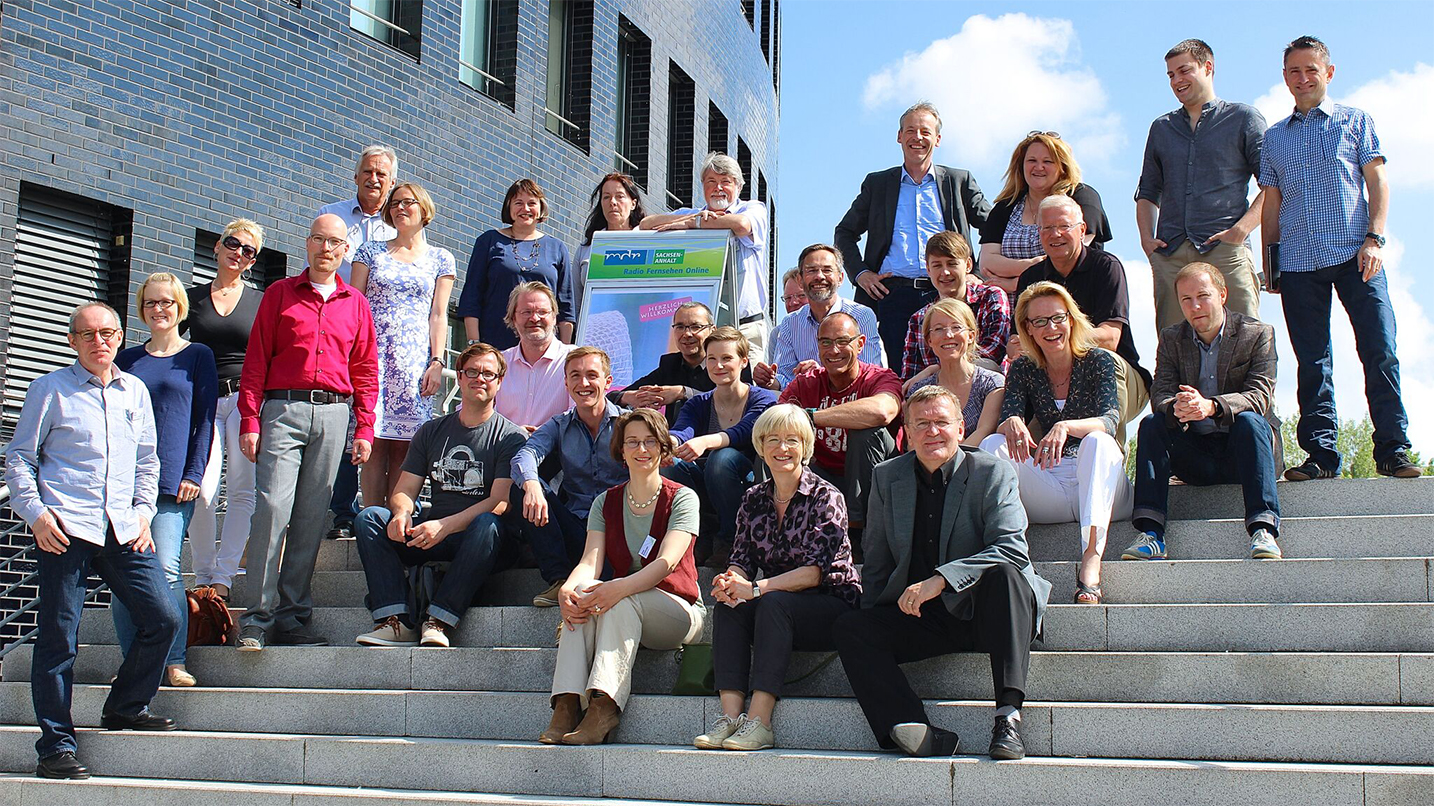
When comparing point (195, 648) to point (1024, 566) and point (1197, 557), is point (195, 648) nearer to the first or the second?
point (1024, 566)

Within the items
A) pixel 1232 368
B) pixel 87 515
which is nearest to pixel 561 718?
pixel 87 515

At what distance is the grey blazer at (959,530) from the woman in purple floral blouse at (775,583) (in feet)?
0.72

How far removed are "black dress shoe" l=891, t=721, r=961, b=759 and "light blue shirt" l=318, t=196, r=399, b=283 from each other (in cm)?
449

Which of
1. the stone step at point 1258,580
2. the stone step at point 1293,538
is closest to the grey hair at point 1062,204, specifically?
the stone step at point 1293,538

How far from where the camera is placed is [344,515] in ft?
25.3

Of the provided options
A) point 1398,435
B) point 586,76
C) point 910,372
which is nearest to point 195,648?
point 910,372

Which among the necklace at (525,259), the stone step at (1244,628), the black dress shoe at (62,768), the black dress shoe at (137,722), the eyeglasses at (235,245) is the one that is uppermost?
the necklace at (525,259)

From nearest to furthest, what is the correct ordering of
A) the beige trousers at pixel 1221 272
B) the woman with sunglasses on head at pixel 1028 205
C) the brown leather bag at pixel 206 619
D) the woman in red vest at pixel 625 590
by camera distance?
1. the woman in red vest at pixel 625 590
2. the brown leather bag at pixel 206 619
3. the beige trousers at pixel 1221 272
4. the woman with sunglasses on head at pixel 1028 205

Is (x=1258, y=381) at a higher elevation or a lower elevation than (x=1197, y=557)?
higher

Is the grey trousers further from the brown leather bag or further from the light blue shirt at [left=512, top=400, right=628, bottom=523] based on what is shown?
the light blue shirt at [left=512, top=400, right=628, bottom=523]

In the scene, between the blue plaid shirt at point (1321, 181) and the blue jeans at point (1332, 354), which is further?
the blue plaid shirt at point (1321, 181)

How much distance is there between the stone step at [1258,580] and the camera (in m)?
5.59

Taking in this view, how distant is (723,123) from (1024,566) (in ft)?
48.5

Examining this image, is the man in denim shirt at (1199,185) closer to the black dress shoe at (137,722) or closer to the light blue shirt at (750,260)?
the light blue shirt at (750,260)
